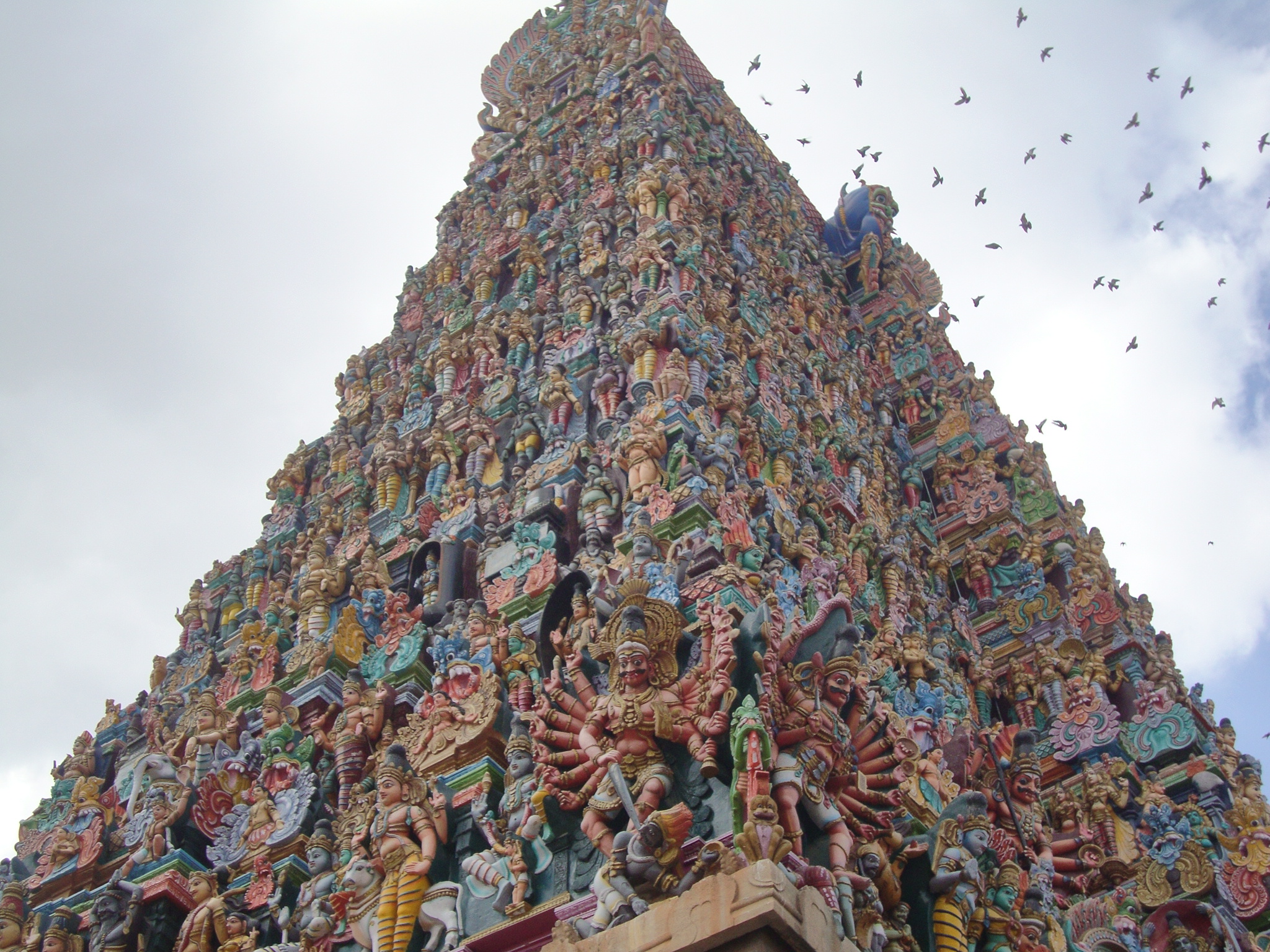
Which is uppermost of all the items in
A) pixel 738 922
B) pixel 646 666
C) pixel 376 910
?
pixel 646 666

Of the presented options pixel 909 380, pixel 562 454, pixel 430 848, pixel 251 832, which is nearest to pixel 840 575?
pixel 562 454

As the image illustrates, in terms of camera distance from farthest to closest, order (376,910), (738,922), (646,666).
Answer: (376,910) → (646,666) → (738,922)

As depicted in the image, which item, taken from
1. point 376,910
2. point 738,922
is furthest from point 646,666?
point 376,910

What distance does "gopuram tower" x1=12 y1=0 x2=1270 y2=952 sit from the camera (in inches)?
281

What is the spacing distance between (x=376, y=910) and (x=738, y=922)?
8.31ft

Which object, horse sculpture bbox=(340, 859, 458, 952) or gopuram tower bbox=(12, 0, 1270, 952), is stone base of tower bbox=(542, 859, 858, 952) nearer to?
gopuram tower bbox=(12, 0, 1270, 952)

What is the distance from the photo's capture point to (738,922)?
5.97m

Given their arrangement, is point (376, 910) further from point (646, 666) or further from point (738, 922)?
point (738, 922)

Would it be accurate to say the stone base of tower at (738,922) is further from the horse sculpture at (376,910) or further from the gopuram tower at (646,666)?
the horse sculpture at (376,910)

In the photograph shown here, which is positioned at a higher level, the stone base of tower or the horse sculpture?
the horse sculpture

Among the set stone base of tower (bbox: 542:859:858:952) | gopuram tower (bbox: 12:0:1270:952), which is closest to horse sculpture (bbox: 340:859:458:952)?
gopuram tower (bbox: 12:0:1270:952)

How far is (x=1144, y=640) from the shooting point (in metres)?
12.7

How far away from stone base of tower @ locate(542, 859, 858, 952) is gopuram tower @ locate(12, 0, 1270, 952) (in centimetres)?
2

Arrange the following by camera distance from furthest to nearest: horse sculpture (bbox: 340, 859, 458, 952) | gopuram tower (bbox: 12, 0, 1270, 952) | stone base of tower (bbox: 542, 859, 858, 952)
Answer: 1. horse sculpture (bbox: 340, 859, 458, 952)
2. gopuram tower (bbox: 12, 0, 1270, 952)
3. stone base of tower (bbox: 542, 859, 858, 952)
